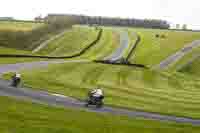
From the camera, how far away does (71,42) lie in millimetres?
134000

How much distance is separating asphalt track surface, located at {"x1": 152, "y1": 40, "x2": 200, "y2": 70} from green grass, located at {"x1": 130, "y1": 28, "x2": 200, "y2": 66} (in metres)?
1.53

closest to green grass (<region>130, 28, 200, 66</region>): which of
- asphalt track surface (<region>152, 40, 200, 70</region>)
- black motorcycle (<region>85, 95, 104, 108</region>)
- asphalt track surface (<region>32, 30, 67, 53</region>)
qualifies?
asphalt track surface (<region>152, 40, 200, 70</region>)

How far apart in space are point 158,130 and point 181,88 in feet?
129

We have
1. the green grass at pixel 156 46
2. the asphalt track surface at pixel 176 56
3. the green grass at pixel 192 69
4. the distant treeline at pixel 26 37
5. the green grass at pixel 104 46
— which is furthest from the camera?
the distant treeline at pixel 26 37

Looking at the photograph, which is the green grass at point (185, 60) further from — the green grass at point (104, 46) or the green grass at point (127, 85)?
the green grass at point (104, 46)

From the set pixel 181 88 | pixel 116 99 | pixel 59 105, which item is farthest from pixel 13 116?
pixel 181 88

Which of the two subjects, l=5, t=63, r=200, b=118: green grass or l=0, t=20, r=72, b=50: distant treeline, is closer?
l=5, t=63, r=200, b=118: green grass

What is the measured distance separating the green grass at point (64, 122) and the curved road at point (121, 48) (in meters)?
63.3

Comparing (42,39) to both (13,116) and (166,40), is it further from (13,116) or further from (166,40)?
(13,116)

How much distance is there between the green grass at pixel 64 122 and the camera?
102ft

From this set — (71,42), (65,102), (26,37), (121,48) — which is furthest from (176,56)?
(65,102)

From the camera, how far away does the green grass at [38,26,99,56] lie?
122581mm

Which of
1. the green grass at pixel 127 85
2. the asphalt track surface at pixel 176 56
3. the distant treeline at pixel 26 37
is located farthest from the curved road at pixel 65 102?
the distant treeline at pixel 26 37

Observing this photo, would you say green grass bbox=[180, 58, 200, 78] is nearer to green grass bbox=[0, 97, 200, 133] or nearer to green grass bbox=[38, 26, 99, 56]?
green grass bbox=[38, 26, 99, 56]
